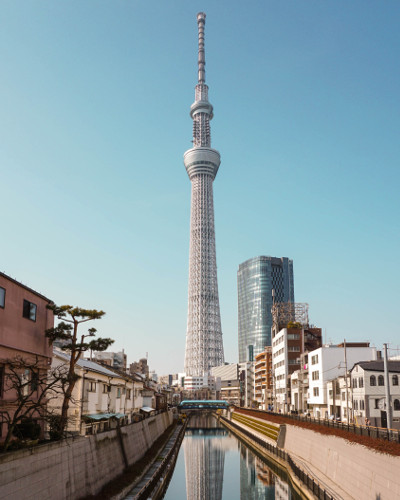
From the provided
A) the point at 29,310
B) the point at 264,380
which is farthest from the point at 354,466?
the point at 264,380

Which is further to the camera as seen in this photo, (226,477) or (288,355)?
(288,355)

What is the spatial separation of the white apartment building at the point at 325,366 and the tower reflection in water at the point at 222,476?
13.0 m

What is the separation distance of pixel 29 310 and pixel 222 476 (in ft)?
117

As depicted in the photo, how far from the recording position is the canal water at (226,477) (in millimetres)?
46406

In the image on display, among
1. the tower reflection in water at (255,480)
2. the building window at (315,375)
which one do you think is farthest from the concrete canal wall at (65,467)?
the building window at (315,375)

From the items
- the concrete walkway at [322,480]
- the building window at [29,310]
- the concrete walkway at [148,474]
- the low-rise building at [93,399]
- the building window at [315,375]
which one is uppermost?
the building window at [29,310]

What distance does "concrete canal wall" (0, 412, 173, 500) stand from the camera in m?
21.4

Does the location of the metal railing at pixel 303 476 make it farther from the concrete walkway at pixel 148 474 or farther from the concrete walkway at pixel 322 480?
the concrete walkway at pixel 148 474

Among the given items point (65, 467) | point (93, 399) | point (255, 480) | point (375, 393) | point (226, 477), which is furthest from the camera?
point (375, 393)

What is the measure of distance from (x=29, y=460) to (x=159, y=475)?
2778cm

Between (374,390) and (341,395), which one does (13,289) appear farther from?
(341,395)

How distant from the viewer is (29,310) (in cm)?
3294

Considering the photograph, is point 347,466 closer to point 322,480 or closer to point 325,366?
point 322,480

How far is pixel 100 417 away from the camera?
153 ft
